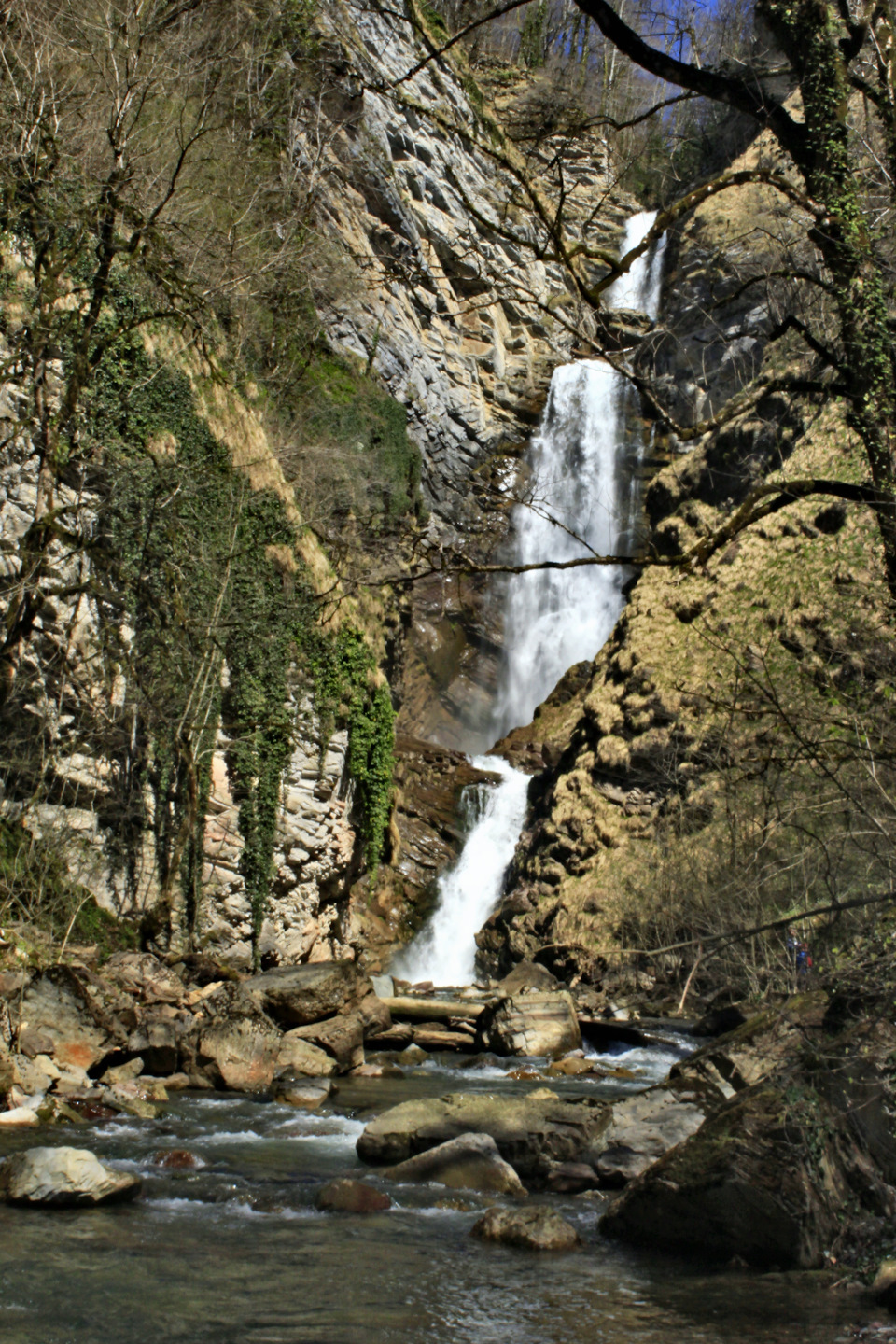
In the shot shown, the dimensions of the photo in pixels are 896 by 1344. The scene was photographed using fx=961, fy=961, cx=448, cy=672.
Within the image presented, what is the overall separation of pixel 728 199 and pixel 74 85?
24870 millimetres

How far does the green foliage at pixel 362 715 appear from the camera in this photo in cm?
1614

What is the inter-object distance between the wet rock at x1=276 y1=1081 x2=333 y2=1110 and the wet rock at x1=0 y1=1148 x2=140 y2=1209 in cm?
350

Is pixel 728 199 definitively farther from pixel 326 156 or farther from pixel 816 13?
pixel 816 13

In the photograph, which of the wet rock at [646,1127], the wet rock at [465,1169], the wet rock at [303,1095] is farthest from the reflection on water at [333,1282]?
the wet rock at [303,1095]

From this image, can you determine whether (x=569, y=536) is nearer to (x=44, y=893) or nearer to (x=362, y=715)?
(x=362, y=715)

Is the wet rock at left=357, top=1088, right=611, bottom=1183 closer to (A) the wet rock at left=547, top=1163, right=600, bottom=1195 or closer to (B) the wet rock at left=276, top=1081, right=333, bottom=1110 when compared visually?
(A) the wet rock at left=547, top=1163, right=600, bottom=1195

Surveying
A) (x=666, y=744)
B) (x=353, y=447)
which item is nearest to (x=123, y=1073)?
(x=666, y=744)

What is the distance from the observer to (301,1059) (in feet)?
34.4

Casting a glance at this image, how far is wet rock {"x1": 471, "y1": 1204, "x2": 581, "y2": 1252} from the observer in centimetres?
532

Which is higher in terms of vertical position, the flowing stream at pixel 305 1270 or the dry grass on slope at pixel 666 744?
the dry grass on slope at pixel 666 744

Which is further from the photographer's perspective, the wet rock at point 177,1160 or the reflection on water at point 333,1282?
the wet rock at point 177,1160

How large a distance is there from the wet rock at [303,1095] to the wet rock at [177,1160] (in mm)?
2293

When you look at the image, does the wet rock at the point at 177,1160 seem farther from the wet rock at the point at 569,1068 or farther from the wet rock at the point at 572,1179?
the wet rock at the point at 569,1068

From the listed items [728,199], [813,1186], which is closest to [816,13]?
[813,1186]
